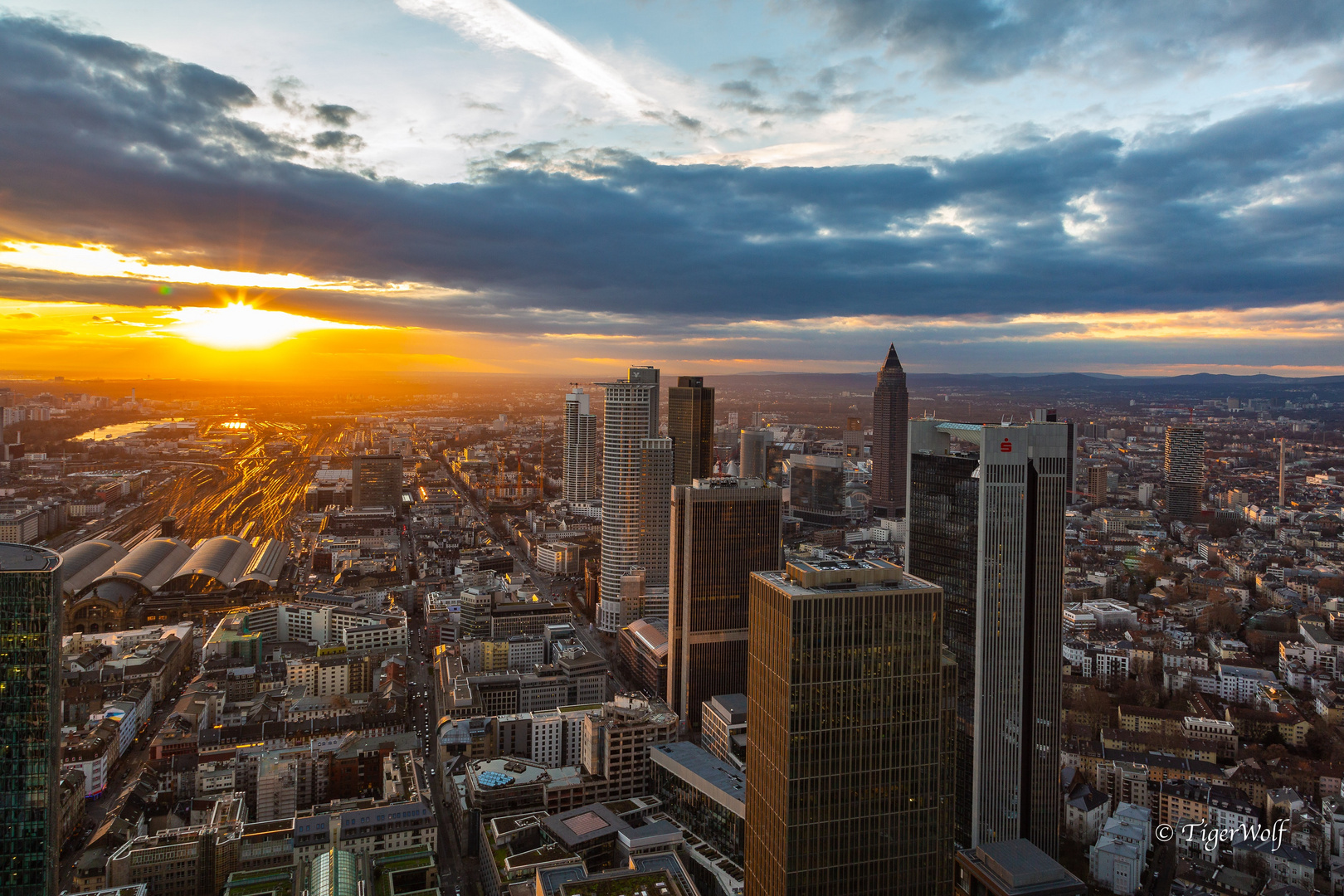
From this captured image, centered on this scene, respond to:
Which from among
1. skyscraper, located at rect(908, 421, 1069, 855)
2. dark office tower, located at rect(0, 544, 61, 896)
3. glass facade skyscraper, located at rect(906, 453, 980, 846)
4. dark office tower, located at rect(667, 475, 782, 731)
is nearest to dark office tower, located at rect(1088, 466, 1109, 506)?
dark office tower, located at rect(667, 475, 782, 731)

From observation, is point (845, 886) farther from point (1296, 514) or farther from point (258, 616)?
point (1296, 514)

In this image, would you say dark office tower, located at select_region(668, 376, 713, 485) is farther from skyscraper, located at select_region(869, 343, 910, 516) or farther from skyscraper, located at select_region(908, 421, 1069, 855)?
skyscraper, located at select_region(908, 421, 1069, 855)

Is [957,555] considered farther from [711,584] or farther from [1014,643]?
[711,584]

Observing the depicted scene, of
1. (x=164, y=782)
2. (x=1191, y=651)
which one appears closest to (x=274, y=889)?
(x=164, y=782)

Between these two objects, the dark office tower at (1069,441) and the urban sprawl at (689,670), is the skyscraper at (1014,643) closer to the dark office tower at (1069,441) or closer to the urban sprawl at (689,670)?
the urban sprawl at (689,670)

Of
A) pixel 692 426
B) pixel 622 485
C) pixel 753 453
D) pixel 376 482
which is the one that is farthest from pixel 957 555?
pixel 376 482

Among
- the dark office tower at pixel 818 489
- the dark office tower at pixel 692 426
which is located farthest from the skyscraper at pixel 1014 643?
the dark office tower at pixel 818 489
